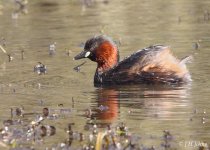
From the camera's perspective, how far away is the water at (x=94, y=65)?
30.6 ft

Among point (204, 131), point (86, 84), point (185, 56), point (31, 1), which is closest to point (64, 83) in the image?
point (86, 84)

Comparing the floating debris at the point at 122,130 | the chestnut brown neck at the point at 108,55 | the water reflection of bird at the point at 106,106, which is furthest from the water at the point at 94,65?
the chestnut brown neck at the point at 108,55

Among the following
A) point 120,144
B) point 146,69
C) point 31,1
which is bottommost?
point 120,144

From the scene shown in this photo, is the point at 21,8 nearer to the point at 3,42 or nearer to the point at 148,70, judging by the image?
the point at 3,42

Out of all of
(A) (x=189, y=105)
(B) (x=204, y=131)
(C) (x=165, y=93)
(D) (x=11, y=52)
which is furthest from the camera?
(D) (x=11, y=52)

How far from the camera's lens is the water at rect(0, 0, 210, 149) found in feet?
30.6

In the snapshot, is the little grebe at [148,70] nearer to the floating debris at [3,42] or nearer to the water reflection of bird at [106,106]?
the water reflection of bird at [106,106]

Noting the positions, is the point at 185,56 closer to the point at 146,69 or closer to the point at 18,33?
the point at 146,69

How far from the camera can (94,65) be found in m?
13.9

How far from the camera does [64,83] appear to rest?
470 inches

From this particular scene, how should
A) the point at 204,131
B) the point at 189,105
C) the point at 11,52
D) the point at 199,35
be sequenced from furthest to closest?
the point at 199,35, the point at 11,52, the point at 189,105, the point at 204,131

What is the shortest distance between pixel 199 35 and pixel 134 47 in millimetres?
1488

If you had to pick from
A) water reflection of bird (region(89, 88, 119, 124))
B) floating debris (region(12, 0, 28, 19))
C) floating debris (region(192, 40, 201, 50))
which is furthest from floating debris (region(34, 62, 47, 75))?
floating debris (region(12, 0, 28, 19))

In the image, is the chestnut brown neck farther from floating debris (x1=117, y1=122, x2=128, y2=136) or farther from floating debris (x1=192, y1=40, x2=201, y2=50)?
floating debris (x1=117, y1=122, x2=128, y2=136)
